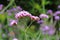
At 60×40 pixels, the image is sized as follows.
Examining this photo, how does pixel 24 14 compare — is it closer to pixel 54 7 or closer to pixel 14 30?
pixel 14 30

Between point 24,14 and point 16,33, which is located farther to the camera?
point 16,33

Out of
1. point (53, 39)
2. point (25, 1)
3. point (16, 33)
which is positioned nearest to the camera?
point (16, 33)

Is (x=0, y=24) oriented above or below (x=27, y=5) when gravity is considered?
below

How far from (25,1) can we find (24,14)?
2713 mm

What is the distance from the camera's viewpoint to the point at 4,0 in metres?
3.07

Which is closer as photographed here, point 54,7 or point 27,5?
point 27,5

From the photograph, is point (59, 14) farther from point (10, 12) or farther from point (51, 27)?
point (10, 12)

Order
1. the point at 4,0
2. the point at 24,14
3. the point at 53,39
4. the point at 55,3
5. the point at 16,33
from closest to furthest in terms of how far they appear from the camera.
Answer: the point at 24,14
the point at 16,33
the point at 53,39
the point at 4,0
the point at 55,3

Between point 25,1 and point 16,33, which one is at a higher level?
point 25,1

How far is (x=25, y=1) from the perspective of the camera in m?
4.21

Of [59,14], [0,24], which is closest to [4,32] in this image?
[0,24]

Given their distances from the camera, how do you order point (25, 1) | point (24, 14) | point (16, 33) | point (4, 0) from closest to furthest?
point (24, 14), point (16, 33), point (4, 0), point (25, 1)

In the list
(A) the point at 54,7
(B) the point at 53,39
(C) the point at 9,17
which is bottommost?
(B) the point at 53,39

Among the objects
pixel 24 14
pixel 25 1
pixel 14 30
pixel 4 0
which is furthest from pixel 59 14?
pixel 25 1
